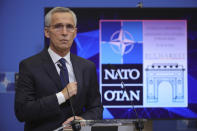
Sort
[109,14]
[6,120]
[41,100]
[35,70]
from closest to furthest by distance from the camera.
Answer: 1. [41,100]
2. [35,70]
3. [109,14]
4. [6,120]

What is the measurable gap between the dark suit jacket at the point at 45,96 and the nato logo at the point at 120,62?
3.46 ft

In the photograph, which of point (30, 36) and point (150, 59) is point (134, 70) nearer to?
point (150, 59)

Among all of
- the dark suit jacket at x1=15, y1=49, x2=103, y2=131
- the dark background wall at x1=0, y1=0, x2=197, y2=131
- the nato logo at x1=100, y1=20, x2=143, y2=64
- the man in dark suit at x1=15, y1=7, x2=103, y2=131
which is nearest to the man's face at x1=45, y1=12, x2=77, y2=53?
the man in dark suit at x1=15, y1=7, x2=103, y2=131

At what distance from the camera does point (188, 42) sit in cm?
314

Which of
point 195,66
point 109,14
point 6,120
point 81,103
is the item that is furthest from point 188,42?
point 6,120

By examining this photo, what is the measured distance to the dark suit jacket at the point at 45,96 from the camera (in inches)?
68.5

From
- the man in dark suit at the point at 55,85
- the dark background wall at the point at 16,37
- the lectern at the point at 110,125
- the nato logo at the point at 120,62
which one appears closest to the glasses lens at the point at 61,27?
the man in dark suit at the point at 55,85

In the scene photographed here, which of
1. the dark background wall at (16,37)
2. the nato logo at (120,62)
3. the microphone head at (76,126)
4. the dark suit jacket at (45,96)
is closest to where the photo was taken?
the microphone head at (76,126)

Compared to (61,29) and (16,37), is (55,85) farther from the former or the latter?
(16,37)

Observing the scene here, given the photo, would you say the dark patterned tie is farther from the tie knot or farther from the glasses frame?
the glasses frame

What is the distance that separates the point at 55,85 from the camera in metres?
1.86

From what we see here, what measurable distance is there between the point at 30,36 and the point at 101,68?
2.85ft

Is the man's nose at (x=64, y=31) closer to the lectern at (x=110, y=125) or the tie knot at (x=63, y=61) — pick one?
the tie knot at (x=63, y=61)

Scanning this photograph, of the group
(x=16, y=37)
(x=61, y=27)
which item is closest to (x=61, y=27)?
(x=61, y=27)
